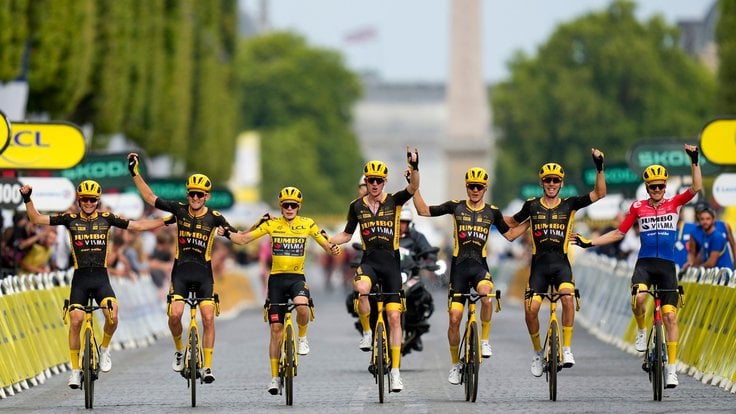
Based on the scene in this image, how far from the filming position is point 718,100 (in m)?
63.7

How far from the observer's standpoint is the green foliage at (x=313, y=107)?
124 m

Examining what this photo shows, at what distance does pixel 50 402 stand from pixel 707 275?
7027 mm

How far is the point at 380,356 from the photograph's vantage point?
1762 centimetres

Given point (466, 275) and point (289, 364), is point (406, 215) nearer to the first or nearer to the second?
point (466, 275)

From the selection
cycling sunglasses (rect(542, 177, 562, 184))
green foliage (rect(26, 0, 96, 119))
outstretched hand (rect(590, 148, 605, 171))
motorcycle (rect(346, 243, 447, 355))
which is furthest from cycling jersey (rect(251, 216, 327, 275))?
green foliage (rect(26, 0, 96, 119))

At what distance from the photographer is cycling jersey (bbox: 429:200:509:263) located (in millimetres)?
18172

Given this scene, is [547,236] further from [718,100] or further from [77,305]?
[718,100]

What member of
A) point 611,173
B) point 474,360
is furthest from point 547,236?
point 611,173

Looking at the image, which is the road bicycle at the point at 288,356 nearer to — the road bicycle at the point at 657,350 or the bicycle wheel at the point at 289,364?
the bicycle wheel at the point at 289,364

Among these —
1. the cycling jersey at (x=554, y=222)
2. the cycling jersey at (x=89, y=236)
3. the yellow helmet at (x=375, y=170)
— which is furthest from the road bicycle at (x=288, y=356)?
the cycling jersey at (x=554, y=222)

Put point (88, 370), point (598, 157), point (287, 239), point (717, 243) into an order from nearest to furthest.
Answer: point (88, 370), point (598, 157), point (287, 239), point (717, 243)

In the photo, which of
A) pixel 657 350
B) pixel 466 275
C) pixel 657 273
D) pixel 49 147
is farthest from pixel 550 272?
pixel 49 147

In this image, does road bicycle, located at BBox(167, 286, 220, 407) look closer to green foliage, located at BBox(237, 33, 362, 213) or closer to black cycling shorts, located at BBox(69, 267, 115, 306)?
black cycling shorts, located at BBox(69, 267, 115, 306)

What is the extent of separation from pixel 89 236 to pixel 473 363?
11.2 feet
